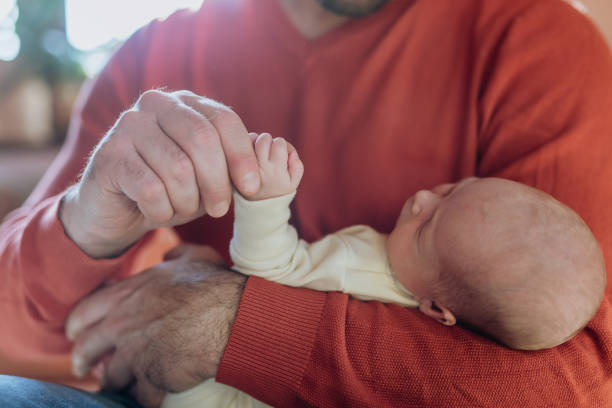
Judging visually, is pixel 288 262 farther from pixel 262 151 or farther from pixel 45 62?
pixel 45 62

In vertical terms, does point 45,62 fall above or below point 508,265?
above

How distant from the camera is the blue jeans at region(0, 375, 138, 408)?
509 mm

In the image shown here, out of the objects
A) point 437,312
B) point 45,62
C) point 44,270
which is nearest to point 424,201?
point 437,312

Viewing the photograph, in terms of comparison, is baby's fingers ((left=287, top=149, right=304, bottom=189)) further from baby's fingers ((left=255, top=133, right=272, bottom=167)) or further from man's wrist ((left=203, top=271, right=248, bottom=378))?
man's wrist ((left=203, top=271, right=248, bottom=378))

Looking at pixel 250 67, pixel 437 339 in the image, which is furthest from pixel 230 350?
pixel 250 67

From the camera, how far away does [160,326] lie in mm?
577

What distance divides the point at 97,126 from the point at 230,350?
518 mm

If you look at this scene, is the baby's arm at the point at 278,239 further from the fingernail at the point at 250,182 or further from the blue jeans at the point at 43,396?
the blue jeans at the point at 43,396

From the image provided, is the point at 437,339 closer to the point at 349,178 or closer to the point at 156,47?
the point at 349,178

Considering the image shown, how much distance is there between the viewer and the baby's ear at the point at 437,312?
54cm

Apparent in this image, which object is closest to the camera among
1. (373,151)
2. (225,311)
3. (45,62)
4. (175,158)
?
(175,158)

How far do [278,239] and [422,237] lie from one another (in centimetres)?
22

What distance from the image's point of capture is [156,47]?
Answer: 76cm

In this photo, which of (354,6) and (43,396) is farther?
(354,6)
